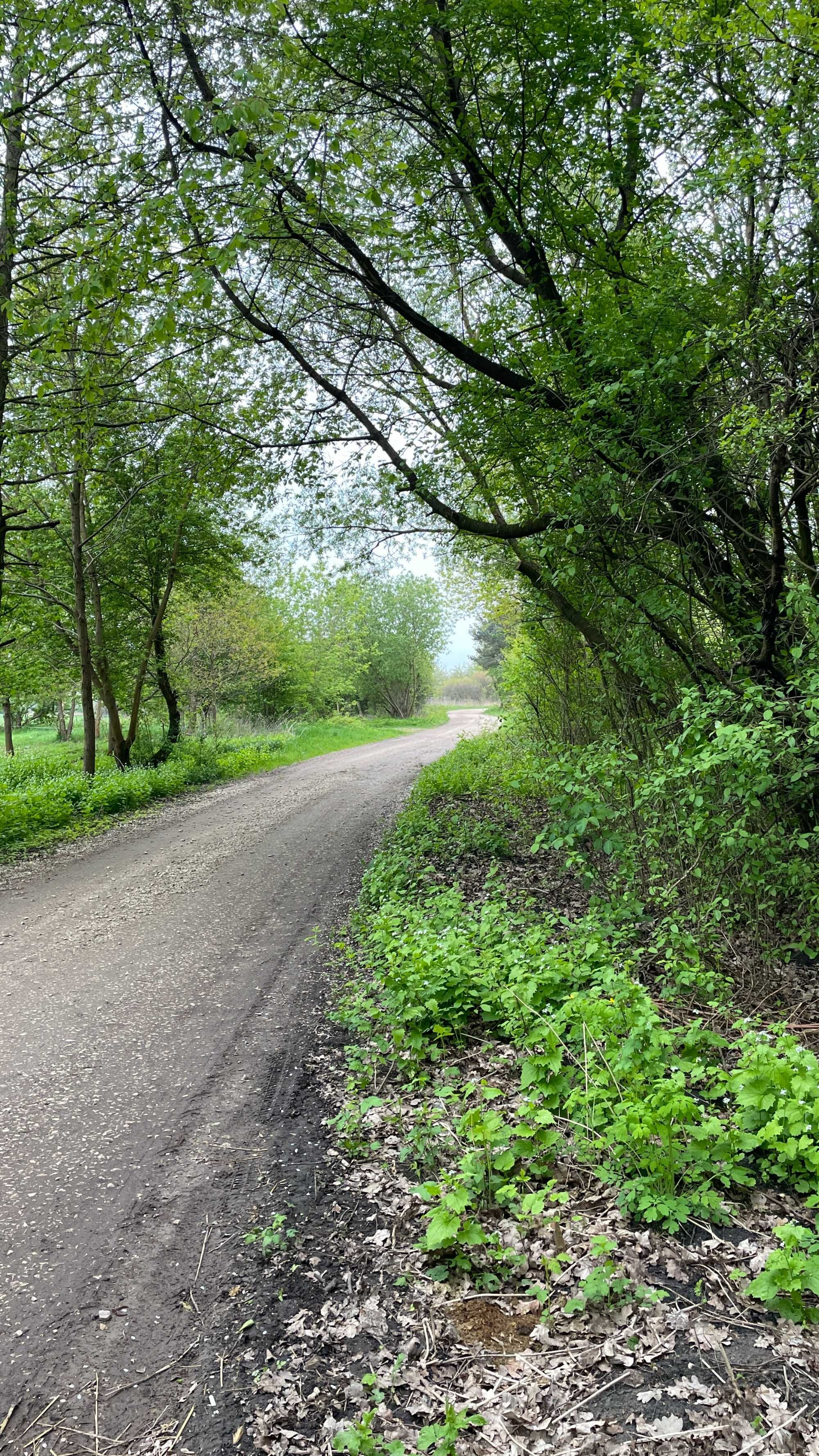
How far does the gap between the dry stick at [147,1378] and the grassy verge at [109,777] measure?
26.6 ft

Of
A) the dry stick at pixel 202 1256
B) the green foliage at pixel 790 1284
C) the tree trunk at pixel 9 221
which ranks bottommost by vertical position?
the dry stick at pixel 202 1256

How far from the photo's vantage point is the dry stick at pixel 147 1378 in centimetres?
241

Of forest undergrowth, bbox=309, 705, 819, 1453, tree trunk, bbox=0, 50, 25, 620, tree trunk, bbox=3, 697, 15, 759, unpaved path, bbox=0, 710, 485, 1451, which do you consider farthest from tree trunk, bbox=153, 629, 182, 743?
forest undergrowth, bbox=309, 705, 819, 1453

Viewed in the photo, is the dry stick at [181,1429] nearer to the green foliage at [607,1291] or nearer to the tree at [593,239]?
the green foliage at [607,1291]

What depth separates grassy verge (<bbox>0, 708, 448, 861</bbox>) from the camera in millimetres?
10617

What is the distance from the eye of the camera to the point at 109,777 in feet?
43.3

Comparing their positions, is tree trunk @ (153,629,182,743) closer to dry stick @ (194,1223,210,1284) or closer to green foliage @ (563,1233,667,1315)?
dry stick @ (194,1223,210,1284)

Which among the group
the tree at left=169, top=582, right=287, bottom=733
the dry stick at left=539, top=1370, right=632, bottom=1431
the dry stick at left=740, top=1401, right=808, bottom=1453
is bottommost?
the dry stick at left=539, top=1370, right=632, bottom=1431

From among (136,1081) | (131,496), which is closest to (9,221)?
(131,496)

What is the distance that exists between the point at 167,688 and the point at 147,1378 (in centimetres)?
1653

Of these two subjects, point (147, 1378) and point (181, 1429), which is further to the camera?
point (147, 1378)

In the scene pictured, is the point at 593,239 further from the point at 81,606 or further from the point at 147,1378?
the point at 81,606

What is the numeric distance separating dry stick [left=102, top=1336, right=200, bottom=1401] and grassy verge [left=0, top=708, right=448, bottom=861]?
26.6 feet

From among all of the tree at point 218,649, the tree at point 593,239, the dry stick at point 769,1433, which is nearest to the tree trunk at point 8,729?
the tree at point 218,649
